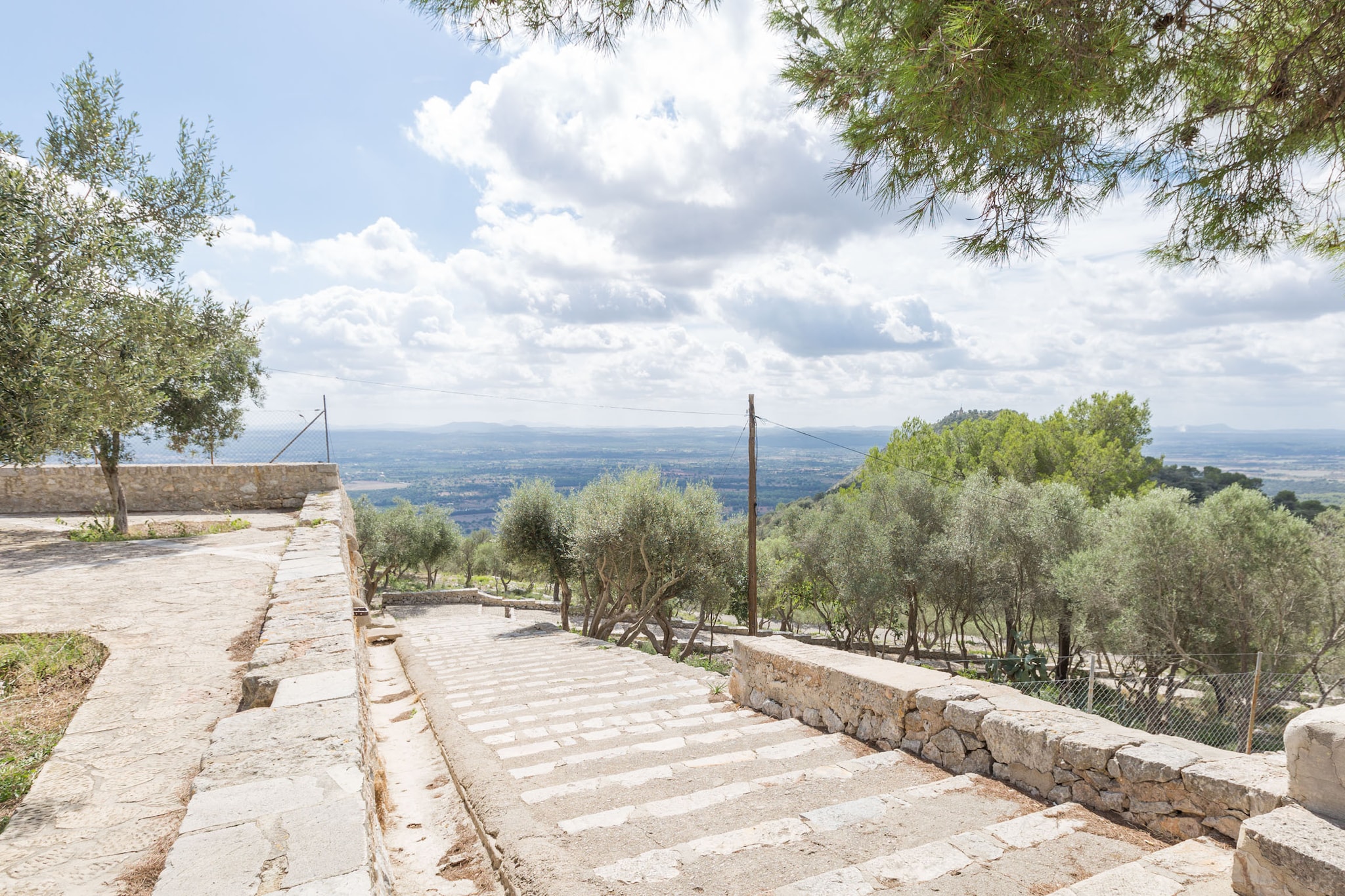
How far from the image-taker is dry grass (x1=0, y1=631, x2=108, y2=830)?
3039mm

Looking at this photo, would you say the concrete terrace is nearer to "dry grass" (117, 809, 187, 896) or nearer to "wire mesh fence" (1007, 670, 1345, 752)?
"dry grass" (117, 809, 187, 896)

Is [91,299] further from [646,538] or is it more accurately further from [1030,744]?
[646,538]

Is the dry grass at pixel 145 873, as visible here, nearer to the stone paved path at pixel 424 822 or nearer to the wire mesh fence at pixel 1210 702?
the stone paved path at pixel 424 822

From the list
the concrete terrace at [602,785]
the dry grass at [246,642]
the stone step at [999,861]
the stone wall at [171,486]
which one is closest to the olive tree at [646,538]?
the stone wall at [171,486]

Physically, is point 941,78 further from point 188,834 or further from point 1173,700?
point 1173,700

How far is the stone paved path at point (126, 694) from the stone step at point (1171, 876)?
11.8 feet

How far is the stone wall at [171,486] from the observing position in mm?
12000

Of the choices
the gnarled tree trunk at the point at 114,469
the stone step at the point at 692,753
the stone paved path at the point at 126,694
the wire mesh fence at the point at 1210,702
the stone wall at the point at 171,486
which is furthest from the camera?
the stone wall at the point at 171,486

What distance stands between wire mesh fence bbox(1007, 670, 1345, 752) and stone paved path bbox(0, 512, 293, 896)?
429 inches

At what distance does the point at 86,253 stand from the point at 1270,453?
578ft

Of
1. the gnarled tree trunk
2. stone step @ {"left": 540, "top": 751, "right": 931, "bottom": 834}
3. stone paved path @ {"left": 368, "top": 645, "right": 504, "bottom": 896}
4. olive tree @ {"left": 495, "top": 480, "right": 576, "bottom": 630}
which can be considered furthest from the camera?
olive tree @ {"left": 495, "top": 480, "right": 576, "bottom": 630}

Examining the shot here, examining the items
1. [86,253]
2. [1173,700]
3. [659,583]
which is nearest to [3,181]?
[86,253]

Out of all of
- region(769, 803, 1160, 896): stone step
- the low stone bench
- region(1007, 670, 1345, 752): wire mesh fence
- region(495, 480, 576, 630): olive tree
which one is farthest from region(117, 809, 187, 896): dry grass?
region(495, 480, 576, 630): olive tree

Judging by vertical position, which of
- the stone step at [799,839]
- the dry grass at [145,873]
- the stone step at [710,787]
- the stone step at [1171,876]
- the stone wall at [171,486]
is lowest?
the stone step at [710,787]
